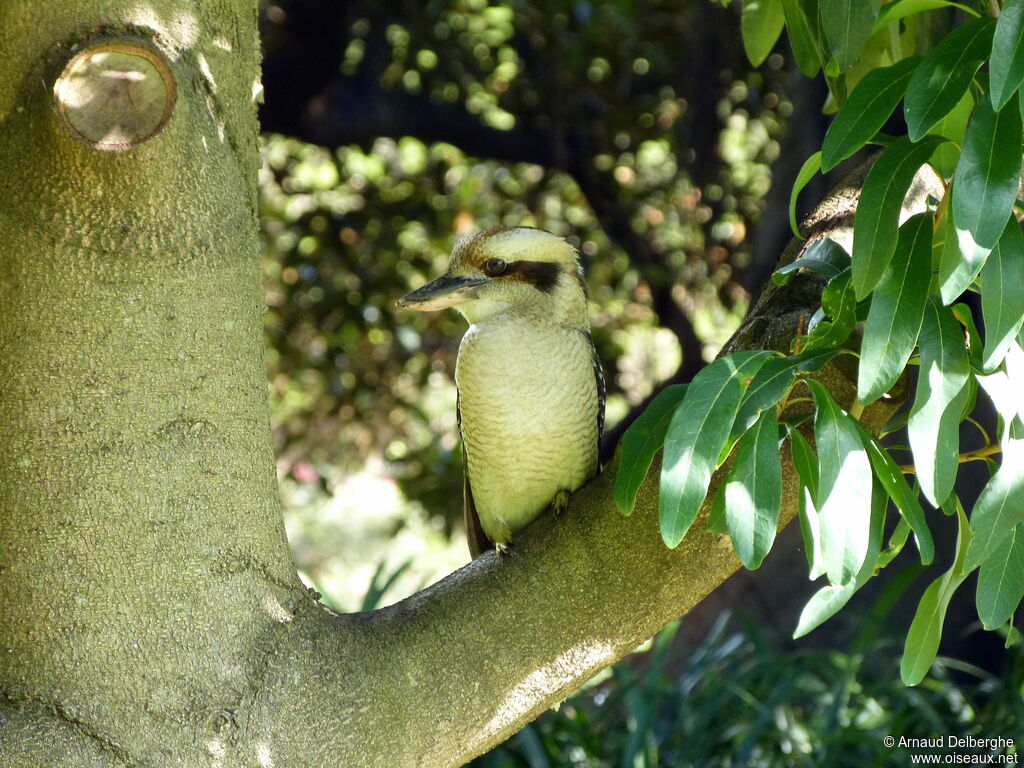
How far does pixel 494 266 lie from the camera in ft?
6.97

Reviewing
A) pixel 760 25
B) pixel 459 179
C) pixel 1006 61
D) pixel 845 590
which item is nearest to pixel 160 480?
pixel 845 590

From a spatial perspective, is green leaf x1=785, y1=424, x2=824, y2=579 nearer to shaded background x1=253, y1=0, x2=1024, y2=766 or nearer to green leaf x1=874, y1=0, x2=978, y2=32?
green leaf x1=874, y1=0, x2=978, y2=32

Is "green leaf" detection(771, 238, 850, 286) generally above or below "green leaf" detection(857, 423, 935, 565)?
above

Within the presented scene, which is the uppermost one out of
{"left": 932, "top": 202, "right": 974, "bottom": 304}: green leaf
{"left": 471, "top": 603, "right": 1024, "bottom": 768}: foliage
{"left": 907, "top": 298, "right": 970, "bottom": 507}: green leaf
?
{"left": 932, "top": 202, "right": 974, "bottom": 304}: green leaf

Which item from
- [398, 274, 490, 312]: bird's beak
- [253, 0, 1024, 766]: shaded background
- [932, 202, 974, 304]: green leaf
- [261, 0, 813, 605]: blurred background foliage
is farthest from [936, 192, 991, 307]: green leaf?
[261, 0, 813, 605]: blurred background foliage

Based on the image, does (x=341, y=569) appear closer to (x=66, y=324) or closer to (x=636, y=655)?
(x=636, y=655)

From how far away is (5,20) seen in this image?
1.36m

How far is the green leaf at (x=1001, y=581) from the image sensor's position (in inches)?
50.3

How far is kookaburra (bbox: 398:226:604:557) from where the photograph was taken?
2.05 metres

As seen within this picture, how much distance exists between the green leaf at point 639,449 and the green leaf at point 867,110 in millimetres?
361

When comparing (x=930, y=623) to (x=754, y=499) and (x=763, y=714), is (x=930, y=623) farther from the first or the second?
(x=763, y=714)

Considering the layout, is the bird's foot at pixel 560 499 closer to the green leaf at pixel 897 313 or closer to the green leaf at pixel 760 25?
the green leaf at pixel 760 25

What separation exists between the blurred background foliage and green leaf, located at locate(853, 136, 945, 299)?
7.47 feet

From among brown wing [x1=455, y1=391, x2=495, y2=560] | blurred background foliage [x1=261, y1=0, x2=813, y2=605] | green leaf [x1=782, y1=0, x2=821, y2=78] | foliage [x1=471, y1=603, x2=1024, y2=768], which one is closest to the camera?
green leaf [x1=782, y1=0, x2=821, y2=78]
